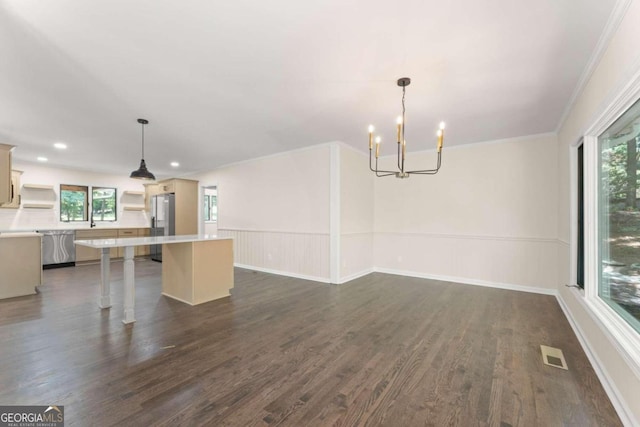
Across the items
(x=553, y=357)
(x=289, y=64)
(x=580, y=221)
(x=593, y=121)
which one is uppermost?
(x=289, y=64)

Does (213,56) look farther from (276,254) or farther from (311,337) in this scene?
(276,254)

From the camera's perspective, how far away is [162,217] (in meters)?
7.32

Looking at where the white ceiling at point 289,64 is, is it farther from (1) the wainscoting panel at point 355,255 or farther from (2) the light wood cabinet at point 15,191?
(2) the light wood cabinet at point 15,191

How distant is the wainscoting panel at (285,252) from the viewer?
5.03 metres

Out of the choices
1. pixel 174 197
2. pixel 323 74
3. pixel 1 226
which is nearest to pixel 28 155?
pixel 1 226

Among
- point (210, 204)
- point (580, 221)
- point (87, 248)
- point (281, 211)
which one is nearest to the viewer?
point (580, 221)

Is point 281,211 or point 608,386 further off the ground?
point 281,211

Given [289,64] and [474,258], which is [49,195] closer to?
[289,64]

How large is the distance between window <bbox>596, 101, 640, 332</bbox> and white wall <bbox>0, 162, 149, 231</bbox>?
32.5 feet

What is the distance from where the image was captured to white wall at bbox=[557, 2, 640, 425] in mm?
1572

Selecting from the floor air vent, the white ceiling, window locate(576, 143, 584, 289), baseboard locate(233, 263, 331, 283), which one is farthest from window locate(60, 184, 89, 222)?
window locate(576, 143, 584, 289)

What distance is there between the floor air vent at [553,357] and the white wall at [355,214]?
294 centimetres

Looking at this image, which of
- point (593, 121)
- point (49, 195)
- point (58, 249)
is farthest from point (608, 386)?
point (49, 195)

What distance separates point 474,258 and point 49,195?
32.0ft
